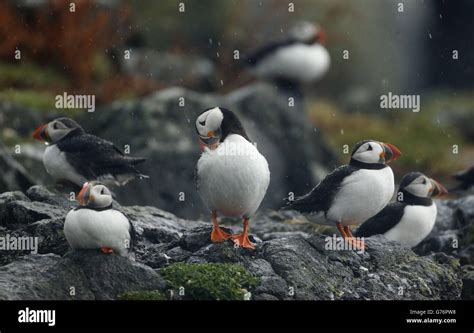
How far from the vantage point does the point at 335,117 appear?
17281mm

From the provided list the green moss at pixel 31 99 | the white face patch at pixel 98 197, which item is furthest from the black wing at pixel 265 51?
the white face patch at pixel 98 197

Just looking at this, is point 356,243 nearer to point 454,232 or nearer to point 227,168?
point 227,168

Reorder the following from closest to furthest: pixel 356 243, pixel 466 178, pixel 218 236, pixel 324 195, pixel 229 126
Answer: pixel 229 126, pixel 218 236, pixel 324 195, pixel 356 243, pixel 466 178

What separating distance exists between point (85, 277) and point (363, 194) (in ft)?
8.11

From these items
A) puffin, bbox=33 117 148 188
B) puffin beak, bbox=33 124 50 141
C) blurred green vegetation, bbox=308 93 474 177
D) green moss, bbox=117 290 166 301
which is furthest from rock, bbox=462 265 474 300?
blurred green vegetation, bbox=308 93 474 177

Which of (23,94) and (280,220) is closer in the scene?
(280,220)

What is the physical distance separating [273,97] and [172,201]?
105 inches

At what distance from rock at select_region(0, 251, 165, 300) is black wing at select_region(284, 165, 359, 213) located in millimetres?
1528

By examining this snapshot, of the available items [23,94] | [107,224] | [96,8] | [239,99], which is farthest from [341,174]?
[96,8]

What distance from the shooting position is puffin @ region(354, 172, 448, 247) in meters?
9.25

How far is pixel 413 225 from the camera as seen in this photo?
9258 millimetres

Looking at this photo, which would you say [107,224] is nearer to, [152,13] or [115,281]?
[115,281]

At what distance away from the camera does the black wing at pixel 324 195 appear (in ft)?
28.2

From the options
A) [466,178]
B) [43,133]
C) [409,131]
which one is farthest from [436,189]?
[409,131]
